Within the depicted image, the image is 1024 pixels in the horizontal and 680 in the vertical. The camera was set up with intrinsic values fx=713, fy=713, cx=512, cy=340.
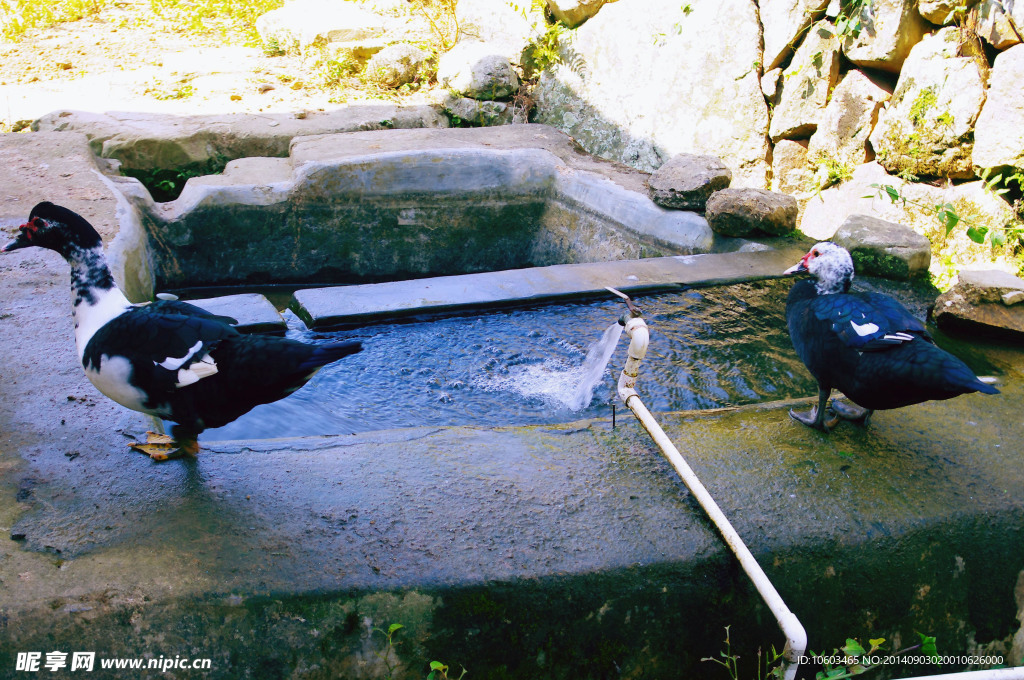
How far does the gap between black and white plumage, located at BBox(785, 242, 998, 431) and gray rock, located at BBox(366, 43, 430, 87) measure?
6.34 m

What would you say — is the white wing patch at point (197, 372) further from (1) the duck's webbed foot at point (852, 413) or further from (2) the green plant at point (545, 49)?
(2) the green plant at point (545, 49)

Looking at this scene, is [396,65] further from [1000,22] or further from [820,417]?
[820,417]

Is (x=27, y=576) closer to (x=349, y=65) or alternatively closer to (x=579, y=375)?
(x=579, y=375)

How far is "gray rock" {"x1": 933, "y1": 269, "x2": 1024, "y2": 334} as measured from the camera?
3543mm

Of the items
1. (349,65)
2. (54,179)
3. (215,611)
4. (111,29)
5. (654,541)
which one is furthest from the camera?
(111,29)

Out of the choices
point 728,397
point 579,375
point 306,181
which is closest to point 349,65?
point 306,181

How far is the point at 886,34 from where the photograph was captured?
16.5 feet

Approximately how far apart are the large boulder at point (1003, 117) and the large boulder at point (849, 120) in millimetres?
778

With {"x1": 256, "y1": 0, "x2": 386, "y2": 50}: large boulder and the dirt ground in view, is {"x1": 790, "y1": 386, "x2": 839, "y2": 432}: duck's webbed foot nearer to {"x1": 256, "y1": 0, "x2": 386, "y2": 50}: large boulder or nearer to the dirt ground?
the dirt ground

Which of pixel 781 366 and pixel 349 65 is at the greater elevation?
pixel 349 65

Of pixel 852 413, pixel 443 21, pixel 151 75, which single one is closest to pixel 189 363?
pixel 852 413

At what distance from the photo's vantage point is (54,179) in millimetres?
4949

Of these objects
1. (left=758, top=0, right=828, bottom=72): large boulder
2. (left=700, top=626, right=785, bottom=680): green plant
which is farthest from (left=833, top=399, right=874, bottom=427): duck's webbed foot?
(left=758, top=0, right=828, bottom=72): large boulder

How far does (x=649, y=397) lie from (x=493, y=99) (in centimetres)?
507
